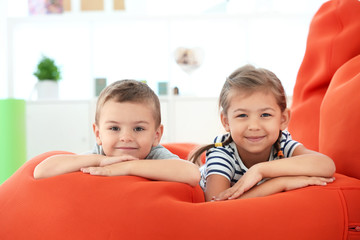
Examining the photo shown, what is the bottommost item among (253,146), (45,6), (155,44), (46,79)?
(253,146)

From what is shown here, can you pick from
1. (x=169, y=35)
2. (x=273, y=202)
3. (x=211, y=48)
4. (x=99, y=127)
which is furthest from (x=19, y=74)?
(x=273, y=202)

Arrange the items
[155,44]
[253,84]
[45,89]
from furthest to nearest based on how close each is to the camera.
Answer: [155,44] < [45,89] < [253,84]

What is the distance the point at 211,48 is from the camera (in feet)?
14.9

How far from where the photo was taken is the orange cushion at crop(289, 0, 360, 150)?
1513mm

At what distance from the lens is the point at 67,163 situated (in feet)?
3.55

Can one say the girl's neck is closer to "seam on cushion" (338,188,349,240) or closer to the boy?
the boy

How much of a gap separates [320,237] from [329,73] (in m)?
0.86

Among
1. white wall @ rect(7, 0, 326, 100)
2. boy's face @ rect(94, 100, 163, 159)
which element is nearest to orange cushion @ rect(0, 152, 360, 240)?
boy's face @ rect(94, 100, 163, 159)

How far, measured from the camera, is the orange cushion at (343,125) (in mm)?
1119

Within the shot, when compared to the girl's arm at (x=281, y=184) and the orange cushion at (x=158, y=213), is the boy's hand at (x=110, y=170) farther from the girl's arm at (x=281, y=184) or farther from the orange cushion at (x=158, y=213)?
the girl's arm at (x=281, y=184)

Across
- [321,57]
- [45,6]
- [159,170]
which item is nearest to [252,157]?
[159,170]

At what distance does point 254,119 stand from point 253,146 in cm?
9

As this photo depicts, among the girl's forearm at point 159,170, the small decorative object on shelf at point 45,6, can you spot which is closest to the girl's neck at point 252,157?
the girl's forearm at point 159,170

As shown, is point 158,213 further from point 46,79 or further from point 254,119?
point 46,79
